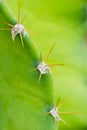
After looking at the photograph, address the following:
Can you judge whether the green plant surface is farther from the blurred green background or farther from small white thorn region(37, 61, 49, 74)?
the blurred green background

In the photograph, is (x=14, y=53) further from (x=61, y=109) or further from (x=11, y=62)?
(x=61, y=109)

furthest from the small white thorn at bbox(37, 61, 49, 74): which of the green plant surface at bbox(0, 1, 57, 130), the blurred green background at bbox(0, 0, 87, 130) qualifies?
the blurred green background at bbox(0, 0, 87, 130)

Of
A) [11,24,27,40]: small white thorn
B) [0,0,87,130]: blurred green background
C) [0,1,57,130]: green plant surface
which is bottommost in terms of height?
[0,1,57,130]: green plant surface

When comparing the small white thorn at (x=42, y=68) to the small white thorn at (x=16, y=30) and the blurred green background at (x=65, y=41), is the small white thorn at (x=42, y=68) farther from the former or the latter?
the blurred green background at (x=65, y=41)

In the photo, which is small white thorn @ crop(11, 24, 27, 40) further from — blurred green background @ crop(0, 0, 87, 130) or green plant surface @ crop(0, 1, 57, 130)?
blurred green background @ crop(0, 0, 87, 130)

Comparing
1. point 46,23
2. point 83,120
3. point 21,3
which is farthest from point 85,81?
point 21,3

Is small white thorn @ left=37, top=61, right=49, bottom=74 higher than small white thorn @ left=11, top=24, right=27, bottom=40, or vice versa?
small white thorn @ left=11, top=24, right=27, bottom=40

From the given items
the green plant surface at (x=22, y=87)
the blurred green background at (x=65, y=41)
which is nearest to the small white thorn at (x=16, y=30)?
the green plant surface at (x=22, y=87)

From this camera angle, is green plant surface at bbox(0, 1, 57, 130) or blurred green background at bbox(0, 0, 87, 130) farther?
blurred green background at bbox(0, 0, 87, 130)
